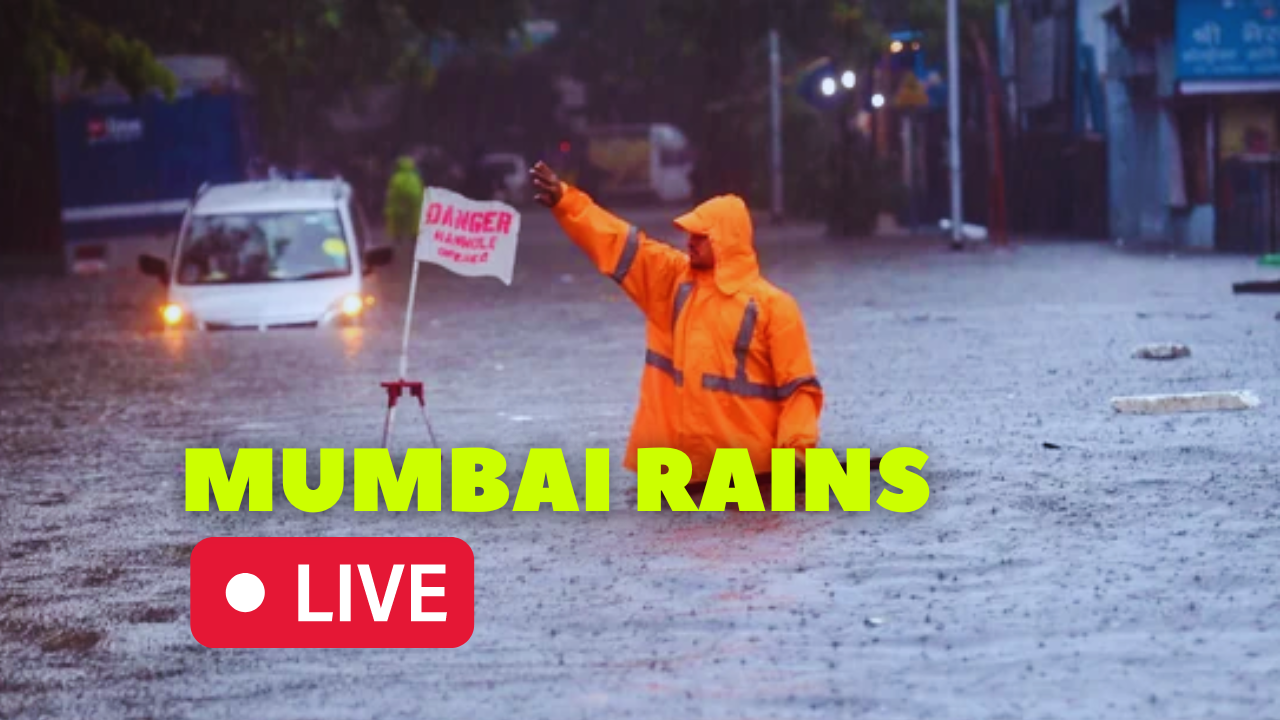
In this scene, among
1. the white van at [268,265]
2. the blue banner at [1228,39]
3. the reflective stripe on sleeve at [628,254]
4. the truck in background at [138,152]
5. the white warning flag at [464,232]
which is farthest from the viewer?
the truck in background at [138,152]

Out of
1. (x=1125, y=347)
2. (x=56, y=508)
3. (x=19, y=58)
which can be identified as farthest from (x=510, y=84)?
(x=56, y=508)

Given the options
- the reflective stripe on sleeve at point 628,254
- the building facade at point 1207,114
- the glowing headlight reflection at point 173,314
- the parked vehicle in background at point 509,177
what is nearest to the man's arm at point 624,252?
the reflective stripe on sleeve at point 628,254

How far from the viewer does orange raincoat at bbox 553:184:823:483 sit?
36.2ft

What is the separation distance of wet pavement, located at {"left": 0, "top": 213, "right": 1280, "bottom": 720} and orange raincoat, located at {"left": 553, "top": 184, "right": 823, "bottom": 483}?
0.38m

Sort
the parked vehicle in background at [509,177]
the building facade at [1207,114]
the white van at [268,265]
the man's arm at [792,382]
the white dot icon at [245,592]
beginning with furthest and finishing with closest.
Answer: the parked vehicle in background at [509,177] < the building facade at [1207,114] < the white van at [268,265] < the man's arm at [792,382] < the white dot icon at [245,592]

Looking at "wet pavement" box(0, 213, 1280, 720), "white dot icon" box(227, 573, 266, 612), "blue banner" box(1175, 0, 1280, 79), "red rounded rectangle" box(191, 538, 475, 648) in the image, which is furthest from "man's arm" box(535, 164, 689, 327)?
"blue banner" box(1175, 0, 1280, 79)

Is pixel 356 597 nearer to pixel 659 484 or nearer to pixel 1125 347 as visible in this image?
pixel 659 484

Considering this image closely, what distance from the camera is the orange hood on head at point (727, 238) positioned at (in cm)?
1106

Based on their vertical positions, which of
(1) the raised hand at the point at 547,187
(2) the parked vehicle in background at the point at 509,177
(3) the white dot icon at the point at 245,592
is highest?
(1) the raised hand at the point at 547,187

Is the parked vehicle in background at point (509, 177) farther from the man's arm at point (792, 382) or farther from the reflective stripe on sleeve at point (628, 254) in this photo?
the man's arm at point (792, 382)

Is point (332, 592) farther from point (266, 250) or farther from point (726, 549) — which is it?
point (266, 250)

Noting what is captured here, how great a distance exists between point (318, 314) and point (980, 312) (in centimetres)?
560

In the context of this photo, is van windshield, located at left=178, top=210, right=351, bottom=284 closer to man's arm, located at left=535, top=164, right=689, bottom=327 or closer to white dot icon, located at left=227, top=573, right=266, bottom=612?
man's arm, located at left=535, top=164, right=689, bottom=327

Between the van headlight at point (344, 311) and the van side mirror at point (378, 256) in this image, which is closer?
the van side mirror at point (378, 256)
